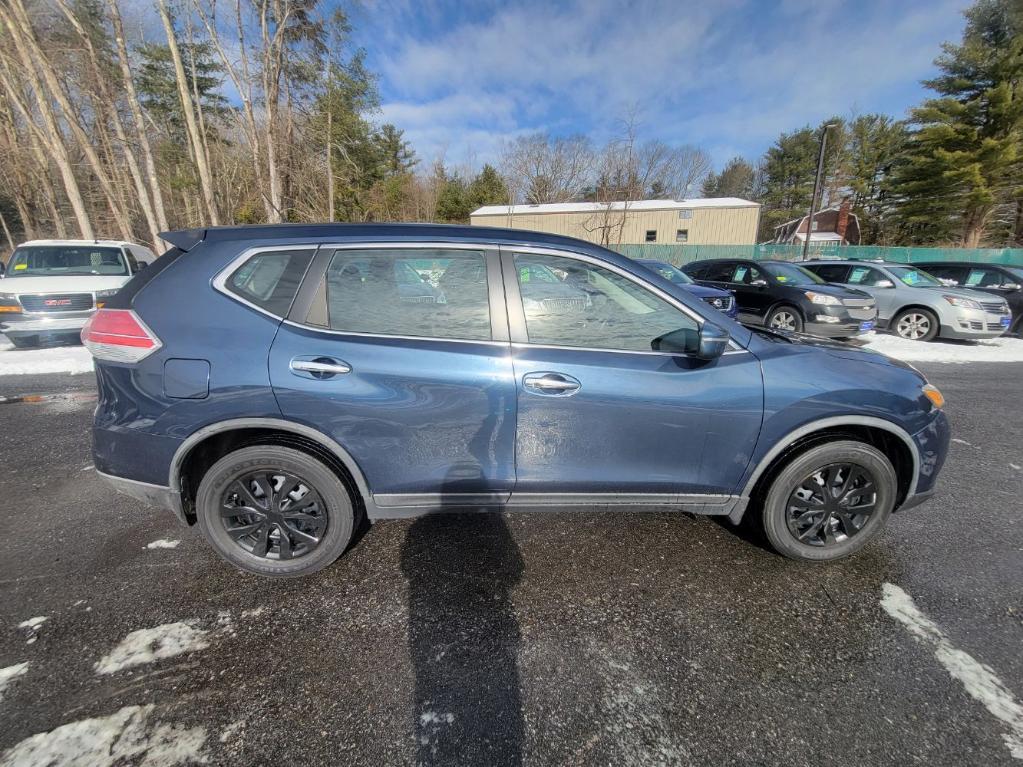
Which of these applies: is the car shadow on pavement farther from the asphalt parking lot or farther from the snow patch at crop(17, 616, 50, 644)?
→ the snow patch at crop(17, 616, 50, 644)

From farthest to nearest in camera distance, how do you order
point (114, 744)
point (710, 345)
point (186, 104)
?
point (186, 104)
point (710, 345)
point (114, 744)

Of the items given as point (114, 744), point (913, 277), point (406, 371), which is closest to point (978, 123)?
point (913, 277)

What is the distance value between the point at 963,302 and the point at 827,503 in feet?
30.9

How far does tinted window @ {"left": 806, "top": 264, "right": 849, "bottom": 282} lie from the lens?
9.94 meters

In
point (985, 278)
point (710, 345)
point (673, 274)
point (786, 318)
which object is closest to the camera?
point (710, 345)

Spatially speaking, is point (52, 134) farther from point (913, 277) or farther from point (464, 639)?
point (913, 277)

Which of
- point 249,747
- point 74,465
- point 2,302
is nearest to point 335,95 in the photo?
point 2,302

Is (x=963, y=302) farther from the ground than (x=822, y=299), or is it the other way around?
(x=822, y=299)

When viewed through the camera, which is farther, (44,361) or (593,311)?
(44,361)

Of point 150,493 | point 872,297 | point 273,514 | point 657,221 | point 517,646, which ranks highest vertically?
point 657,221

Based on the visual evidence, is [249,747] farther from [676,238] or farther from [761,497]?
[676,238]

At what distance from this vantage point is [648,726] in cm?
162

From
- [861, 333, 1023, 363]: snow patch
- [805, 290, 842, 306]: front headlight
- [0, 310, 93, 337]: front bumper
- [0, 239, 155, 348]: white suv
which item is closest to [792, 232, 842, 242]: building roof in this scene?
[861, 333, 1023, 363]: snow patch

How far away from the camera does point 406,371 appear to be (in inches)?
82.7
